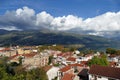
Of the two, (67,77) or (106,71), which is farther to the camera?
(67,77)

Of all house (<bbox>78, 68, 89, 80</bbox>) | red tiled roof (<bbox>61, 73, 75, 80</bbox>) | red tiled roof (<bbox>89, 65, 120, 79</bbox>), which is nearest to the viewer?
red tiled roof (<bbox>89, 65, 120, 79</bbox>)

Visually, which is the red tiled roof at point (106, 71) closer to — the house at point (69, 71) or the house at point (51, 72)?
the house at point (69, 71)

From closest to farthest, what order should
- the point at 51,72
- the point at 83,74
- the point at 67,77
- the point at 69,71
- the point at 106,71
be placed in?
the point at 106,71 → the point at 67,77 → the point at 83,74 → the point at 69,71 → the point at 51,72

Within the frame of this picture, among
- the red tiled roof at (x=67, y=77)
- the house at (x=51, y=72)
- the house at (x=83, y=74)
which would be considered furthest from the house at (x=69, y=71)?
the house at (x=51, y=72)

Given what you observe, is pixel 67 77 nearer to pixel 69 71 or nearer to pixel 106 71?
pixel 69 71

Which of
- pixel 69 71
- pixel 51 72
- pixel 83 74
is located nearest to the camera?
pixel 83 74

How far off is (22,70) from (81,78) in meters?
19.2

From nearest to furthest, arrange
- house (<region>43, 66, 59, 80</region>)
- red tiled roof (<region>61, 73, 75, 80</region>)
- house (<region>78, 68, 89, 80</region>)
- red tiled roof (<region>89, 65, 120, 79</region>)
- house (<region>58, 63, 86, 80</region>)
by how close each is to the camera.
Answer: red tiled roof (<region>89, 65, 120, 79</region>) < red tiled roof (<region>61, 73, 75, 80</region>) < house (<region>78, 68, 89, 80</region>) < house (<region>58, 63, 86, 80</region>) < house (<region>43, 66, 59, 80</region>)

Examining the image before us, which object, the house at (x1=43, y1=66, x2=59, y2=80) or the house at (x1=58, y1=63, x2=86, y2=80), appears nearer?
the house at (x1=58, y1=63, x2=86, y2=80)

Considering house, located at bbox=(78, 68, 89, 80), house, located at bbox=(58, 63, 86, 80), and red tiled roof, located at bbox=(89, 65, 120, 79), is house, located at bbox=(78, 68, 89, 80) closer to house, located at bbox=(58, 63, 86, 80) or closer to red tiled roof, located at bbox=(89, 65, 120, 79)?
house, located at bbox=(58, 63, 86, 80)

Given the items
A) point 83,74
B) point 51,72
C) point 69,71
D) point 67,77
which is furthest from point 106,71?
point 51,72

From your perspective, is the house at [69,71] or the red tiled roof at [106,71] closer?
the red tiled roof at [106,71]

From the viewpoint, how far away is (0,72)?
195 ft

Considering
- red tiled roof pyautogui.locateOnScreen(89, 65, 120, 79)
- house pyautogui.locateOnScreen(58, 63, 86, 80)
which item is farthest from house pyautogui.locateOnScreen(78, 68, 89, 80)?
red tiled roof pyautogui.locateOnScreen(89, 65, 120, 79)
